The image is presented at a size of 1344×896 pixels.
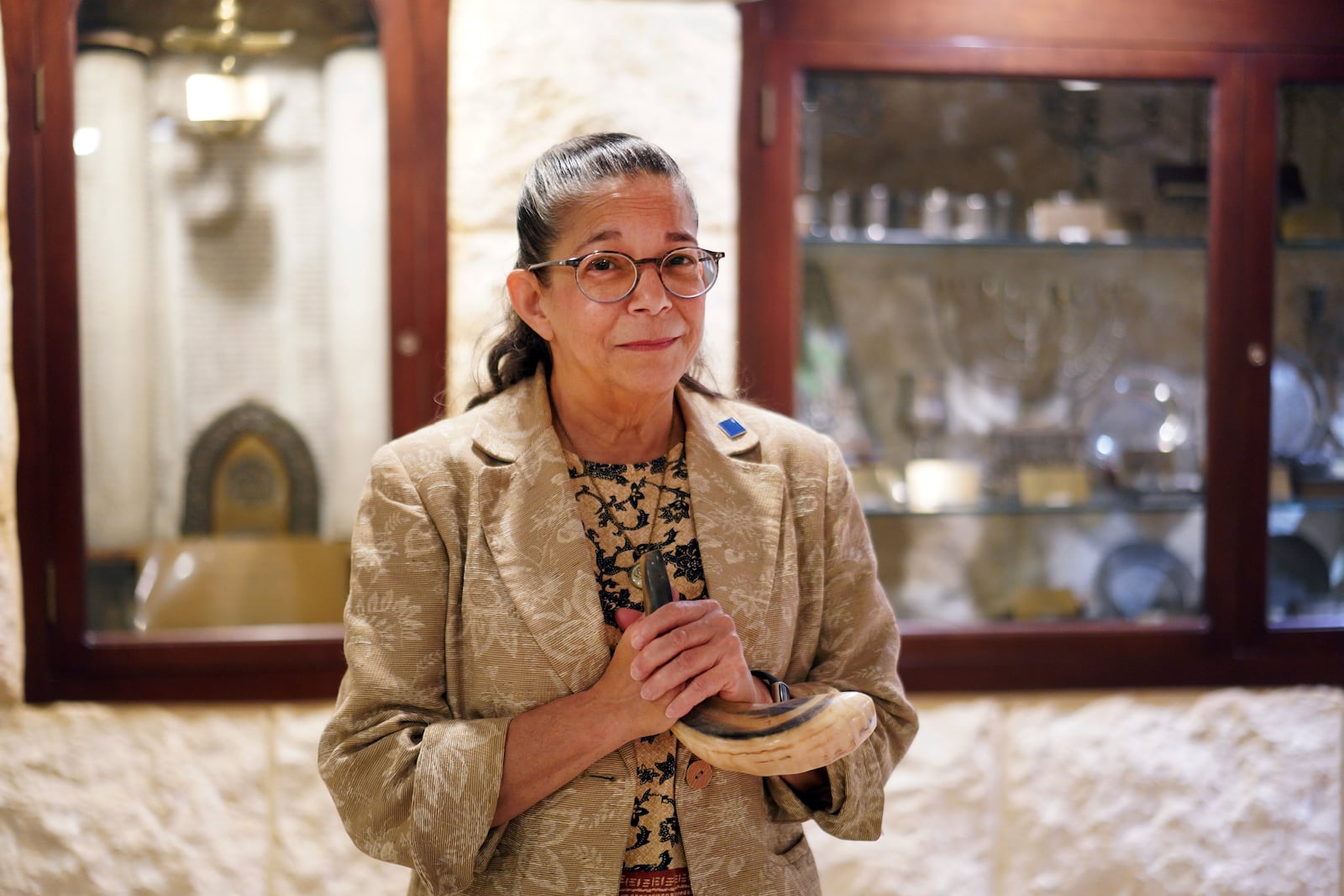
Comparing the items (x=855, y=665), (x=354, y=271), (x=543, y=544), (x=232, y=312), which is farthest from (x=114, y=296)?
(x=855, y=665)

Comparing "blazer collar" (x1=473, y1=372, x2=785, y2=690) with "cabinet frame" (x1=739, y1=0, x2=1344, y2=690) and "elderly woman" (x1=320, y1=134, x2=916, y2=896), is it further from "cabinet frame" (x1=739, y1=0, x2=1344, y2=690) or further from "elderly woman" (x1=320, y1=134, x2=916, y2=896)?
"cabinet frame" (x1=739, y1=0, x2=1344, y2=690)

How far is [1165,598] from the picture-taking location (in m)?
2.53

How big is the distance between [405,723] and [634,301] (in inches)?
20.9

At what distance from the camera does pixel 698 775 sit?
1243 mm

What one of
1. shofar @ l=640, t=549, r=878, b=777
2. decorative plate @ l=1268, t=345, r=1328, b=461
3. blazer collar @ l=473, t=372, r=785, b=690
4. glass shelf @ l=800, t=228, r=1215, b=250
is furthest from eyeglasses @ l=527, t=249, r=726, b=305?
decorative plate @ l=1268, t=345, r=1328, b=461

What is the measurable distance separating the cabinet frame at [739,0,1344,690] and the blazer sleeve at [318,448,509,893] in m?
1.12

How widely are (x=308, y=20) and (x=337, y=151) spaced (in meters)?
0.26

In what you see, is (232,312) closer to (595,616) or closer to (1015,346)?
(595,616)

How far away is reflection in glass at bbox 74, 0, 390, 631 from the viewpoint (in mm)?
2189

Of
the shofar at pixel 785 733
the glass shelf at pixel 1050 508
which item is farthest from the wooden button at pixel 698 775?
the glass shelf at pixel 1050 508

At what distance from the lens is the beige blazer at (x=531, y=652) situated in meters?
1.19

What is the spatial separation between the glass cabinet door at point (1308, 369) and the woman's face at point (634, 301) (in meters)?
1.72

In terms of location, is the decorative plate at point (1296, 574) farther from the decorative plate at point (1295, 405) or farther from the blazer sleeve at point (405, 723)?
the blazer sleeve at point (405, 723)

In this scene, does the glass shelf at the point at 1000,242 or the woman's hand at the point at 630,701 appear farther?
the glass shelf at the point at 1000,242
